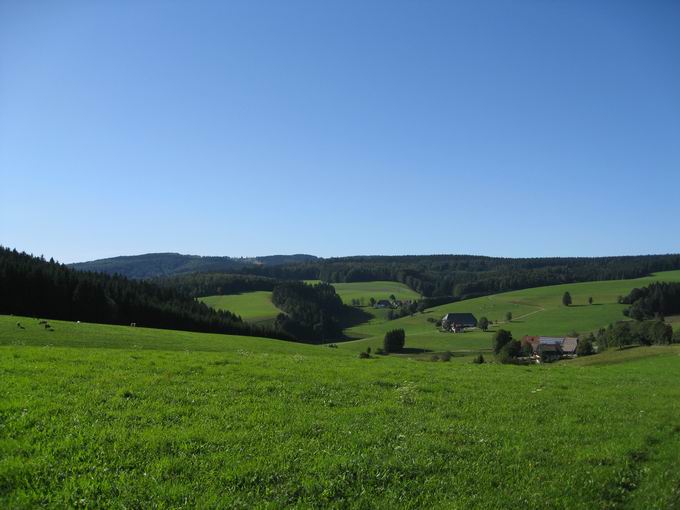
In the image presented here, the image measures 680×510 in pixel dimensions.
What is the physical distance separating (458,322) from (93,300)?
4115 inches

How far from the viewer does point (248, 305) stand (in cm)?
17850

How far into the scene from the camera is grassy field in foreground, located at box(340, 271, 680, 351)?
441 feet

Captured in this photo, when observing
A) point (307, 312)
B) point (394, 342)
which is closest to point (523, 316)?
point (394, 342)

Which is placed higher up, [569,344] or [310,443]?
[310,443]

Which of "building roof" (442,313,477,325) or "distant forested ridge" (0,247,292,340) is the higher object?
"distant forested ridge" (0,247,292,340)

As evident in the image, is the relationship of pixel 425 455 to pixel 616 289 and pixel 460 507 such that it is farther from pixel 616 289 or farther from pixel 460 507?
pixel 616 289

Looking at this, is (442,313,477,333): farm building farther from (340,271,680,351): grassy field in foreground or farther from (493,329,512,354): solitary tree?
(493,329,512,354): solitary tree

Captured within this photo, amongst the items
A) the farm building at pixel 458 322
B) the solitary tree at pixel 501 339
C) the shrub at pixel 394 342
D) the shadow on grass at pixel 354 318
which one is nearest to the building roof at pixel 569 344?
the solitary tree at pixel 501 339

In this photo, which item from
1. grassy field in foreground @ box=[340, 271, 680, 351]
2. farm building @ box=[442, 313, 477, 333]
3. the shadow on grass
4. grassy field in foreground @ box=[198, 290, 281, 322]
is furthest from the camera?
the shadow on grass

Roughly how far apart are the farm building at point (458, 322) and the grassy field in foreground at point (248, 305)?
51958mm

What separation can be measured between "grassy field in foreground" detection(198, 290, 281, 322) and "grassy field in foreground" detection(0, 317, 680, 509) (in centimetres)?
13883

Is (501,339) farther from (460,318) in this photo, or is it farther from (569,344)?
(460,318)

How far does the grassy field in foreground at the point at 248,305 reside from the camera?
16062 cm

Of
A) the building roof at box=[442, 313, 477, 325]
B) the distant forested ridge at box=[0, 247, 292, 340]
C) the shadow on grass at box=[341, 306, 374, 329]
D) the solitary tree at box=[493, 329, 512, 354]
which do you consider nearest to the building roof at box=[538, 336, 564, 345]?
the solitary tree at box=[493, 329, 512, 354]
